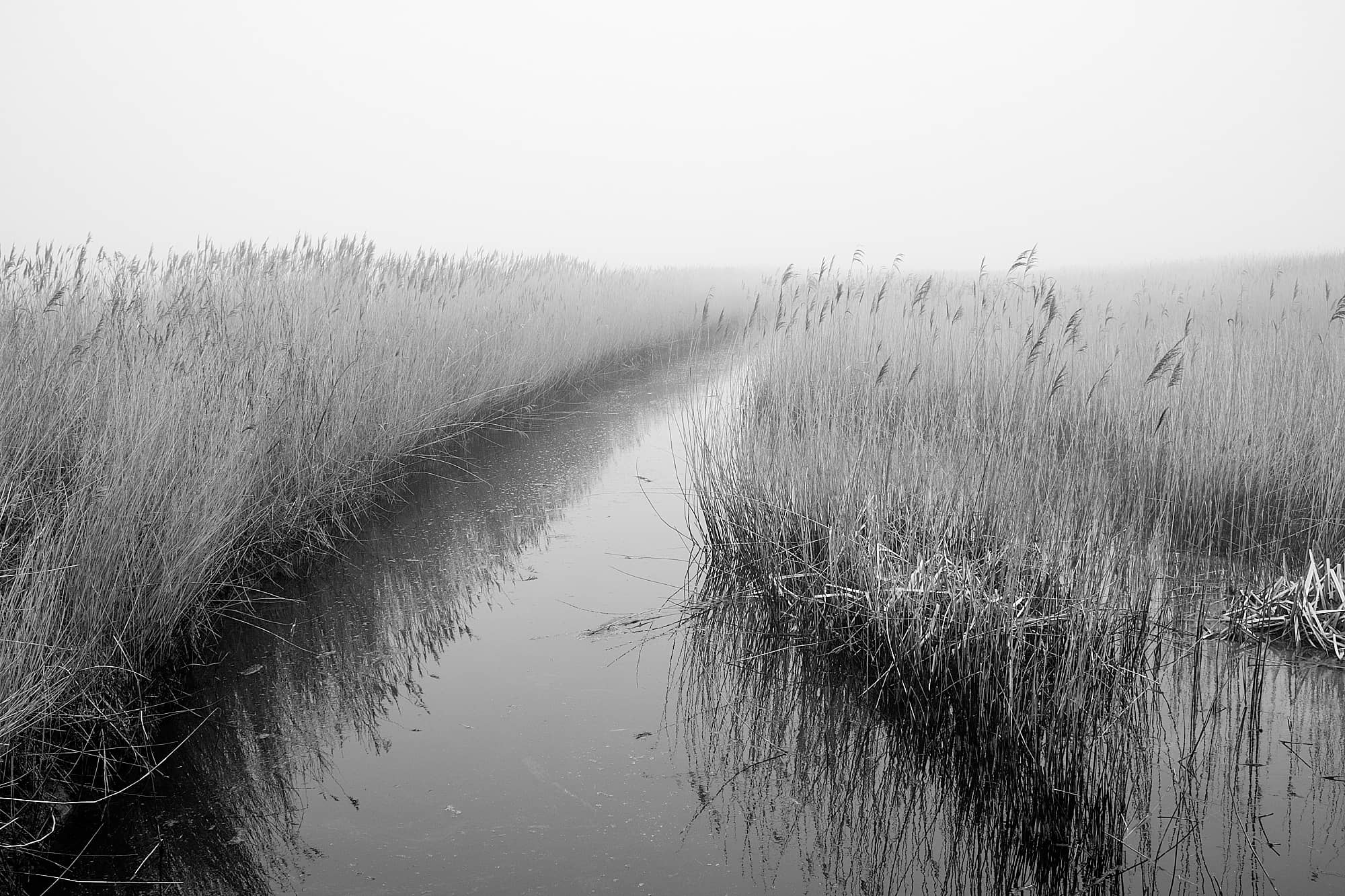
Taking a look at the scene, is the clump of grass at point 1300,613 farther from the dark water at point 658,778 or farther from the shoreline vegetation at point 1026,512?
the dark water at point 658,778

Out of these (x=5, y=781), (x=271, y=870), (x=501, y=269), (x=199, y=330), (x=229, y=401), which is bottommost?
(x=271, y=870)

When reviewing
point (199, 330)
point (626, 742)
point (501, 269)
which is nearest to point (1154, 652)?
point (626, 742)

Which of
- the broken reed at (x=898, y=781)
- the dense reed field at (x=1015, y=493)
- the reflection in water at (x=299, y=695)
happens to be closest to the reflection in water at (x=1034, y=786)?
the broken reed at (x=898, y=781)

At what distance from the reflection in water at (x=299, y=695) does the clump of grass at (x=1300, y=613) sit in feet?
9.30

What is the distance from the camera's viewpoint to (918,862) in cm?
176

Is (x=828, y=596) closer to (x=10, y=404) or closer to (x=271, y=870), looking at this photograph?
(x=271, y=870)

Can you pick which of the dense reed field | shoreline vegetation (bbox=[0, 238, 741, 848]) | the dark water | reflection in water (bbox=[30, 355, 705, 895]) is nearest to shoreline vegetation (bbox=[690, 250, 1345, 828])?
the dense reed field

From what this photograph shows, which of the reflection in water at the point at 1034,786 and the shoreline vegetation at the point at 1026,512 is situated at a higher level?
the shoreline vegetation at the point at 1026,512

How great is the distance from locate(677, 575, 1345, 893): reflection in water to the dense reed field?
132 millimetres

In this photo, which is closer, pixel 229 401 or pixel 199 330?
pixel 229 401

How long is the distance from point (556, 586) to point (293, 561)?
1219 mm

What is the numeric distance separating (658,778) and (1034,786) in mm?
980

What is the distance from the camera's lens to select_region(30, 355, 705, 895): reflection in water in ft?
5.89

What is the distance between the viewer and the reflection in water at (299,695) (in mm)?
1796
